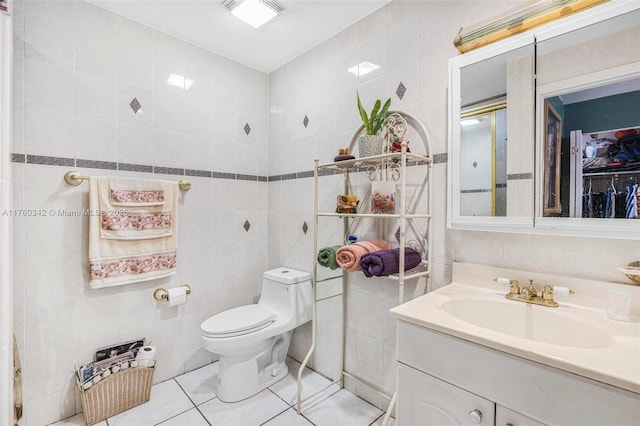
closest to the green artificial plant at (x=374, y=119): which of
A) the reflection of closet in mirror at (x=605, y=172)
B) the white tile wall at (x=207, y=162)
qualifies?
the white tile wall at (x=207, y=162)

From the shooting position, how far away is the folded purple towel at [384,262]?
1.33 meters

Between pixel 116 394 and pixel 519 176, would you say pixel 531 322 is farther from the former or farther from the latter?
pixel 116 394

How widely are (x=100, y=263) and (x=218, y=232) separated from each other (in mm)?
738

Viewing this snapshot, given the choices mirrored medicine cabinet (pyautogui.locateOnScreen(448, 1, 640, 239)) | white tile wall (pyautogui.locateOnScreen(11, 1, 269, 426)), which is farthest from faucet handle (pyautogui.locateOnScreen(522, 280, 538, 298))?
white tile wall (pyautogui.locateOnScreen(11, 1, 269, 426))

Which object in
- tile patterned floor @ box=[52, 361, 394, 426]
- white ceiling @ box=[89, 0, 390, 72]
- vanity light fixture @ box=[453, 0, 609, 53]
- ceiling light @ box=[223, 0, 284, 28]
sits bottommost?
tile patterned floor @ box=[52, 361, 394, 426]

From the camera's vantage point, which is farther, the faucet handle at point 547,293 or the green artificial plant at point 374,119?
the green artificial plant at point 374,119

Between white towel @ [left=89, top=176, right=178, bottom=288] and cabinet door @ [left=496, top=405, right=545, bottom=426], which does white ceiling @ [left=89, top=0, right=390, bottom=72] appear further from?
cabinet door @ [left=496, top=405, right=545, bottom=426]

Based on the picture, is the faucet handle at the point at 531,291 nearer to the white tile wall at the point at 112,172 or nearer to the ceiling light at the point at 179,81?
the white tile wall at the point at 112,172

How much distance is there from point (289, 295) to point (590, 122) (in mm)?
1745

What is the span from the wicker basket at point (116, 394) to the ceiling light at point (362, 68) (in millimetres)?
2184

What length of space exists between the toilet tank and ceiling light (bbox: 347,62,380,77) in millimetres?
1373

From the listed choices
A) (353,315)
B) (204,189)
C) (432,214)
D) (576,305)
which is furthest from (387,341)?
(204,189)

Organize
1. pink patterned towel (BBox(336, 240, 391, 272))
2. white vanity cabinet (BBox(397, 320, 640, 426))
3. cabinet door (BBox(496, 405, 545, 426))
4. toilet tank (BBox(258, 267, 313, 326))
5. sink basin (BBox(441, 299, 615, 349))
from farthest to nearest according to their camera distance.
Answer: toilet tank (BBox(258, 267, 313, 326)), pink patterned towel (BBox(336, 240, 391, 272)), sink basin (BBox(441, 299, 615, 349)), cabinet door (BBox(496, 405, 545, 426)), white vanity cabinet (BBox(397, 320, 640, 426))

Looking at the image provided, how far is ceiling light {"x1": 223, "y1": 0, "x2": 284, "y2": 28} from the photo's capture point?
165cm
